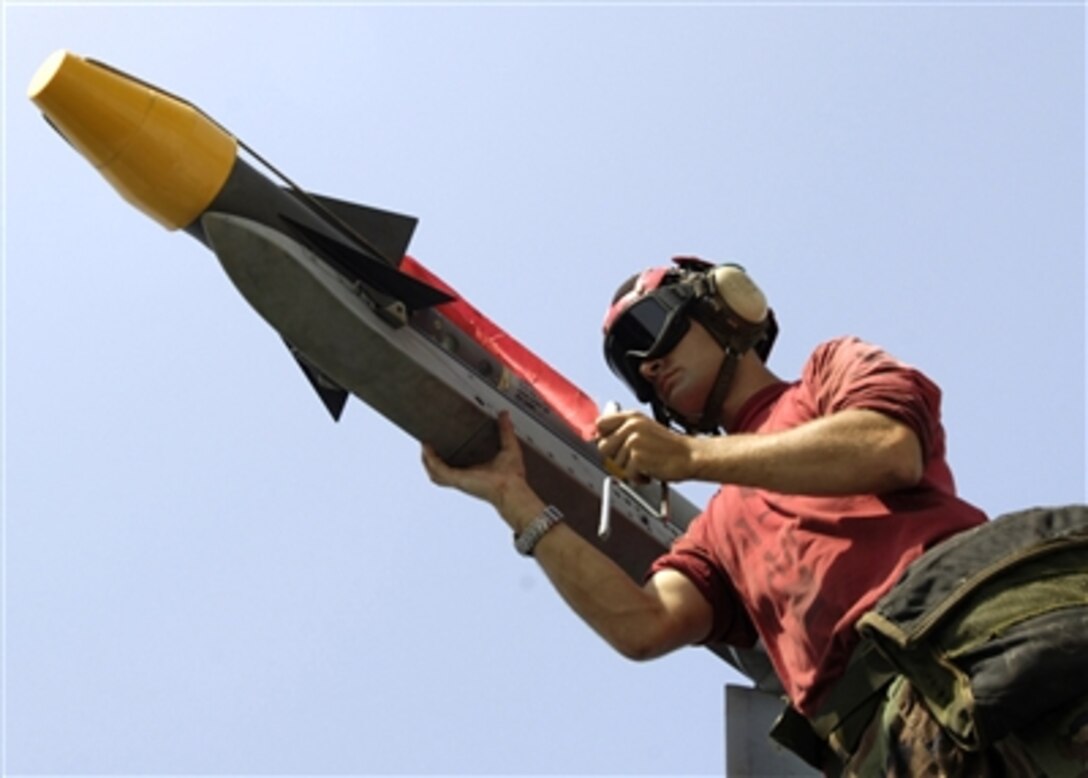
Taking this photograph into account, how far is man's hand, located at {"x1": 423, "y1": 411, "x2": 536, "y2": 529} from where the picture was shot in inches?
248

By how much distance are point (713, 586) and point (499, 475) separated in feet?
4.37

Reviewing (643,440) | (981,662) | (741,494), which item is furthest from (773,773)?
(981,662)

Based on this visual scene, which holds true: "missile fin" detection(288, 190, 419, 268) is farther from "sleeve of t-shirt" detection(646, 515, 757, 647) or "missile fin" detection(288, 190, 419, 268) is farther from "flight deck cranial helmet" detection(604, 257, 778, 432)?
"sleeve of t-shirt" detection(646, 515, 757, 647)

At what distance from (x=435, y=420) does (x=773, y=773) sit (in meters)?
2.10

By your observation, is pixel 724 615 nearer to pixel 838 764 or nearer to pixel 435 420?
pixel 838 764

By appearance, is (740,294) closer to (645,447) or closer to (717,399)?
(717,399)

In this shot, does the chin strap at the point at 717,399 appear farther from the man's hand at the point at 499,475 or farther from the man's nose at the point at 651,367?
the man's hand at the point at 499,475

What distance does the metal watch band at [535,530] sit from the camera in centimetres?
591

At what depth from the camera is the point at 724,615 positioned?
18.3 ft

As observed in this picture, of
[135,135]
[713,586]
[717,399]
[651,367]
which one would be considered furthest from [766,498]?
[135,135]

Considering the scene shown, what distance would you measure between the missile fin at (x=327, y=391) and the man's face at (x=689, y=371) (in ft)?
5.65

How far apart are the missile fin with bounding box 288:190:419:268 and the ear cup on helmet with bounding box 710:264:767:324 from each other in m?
1.71

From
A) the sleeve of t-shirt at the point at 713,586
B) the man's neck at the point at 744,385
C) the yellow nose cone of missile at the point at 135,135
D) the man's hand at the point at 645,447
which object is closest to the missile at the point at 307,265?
the yellow nose cone of missile at the point at 135,135

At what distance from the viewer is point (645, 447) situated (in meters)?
5.05
